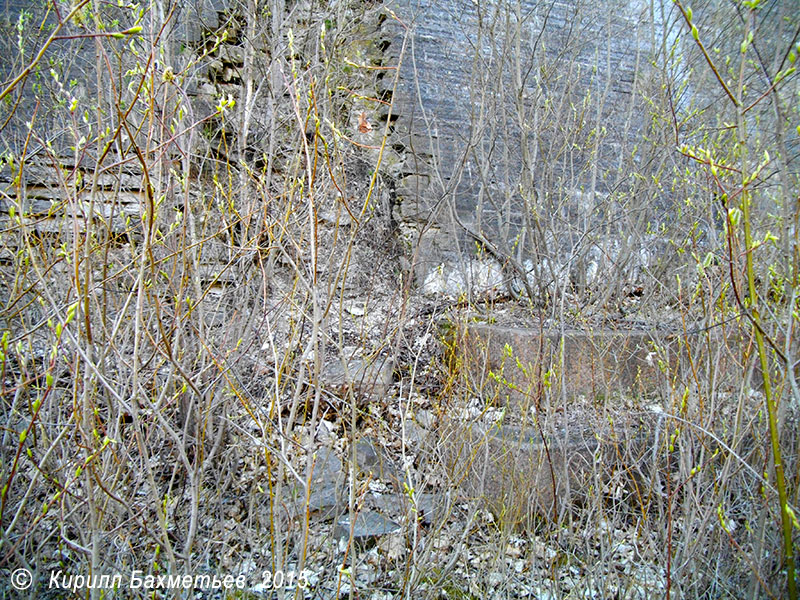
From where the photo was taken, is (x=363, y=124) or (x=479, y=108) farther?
(x=363, y=124)

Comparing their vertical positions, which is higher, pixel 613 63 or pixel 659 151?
pixel 613 63

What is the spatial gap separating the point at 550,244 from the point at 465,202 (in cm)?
90

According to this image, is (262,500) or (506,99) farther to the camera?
(506,99)

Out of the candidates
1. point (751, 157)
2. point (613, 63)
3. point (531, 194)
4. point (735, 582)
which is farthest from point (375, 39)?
point (735, 582)

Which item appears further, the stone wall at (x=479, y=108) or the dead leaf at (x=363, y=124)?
the dead leaf at (x=363, y=124)

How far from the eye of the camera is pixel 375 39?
495 cm

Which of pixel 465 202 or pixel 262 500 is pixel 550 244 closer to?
pixel 465 202

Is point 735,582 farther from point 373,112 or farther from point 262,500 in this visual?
point 373,112

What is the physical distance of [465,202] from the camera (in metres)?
4.71

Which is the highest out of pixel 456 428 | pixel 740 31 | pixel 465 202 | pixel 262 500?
pixel 740 31

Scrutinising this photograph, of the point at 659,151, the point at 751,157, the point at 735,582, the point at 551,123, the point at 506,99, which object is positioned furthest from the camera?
the point at 506,99

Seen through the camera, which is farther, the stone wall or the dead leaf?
the dead leaf

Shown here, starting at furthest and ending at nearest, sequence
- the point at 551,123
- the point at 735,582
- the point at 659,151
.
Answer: the point at 551,123, the point at 659,151, the point at 735,582

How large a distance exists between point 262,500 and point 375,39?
14.3ft
